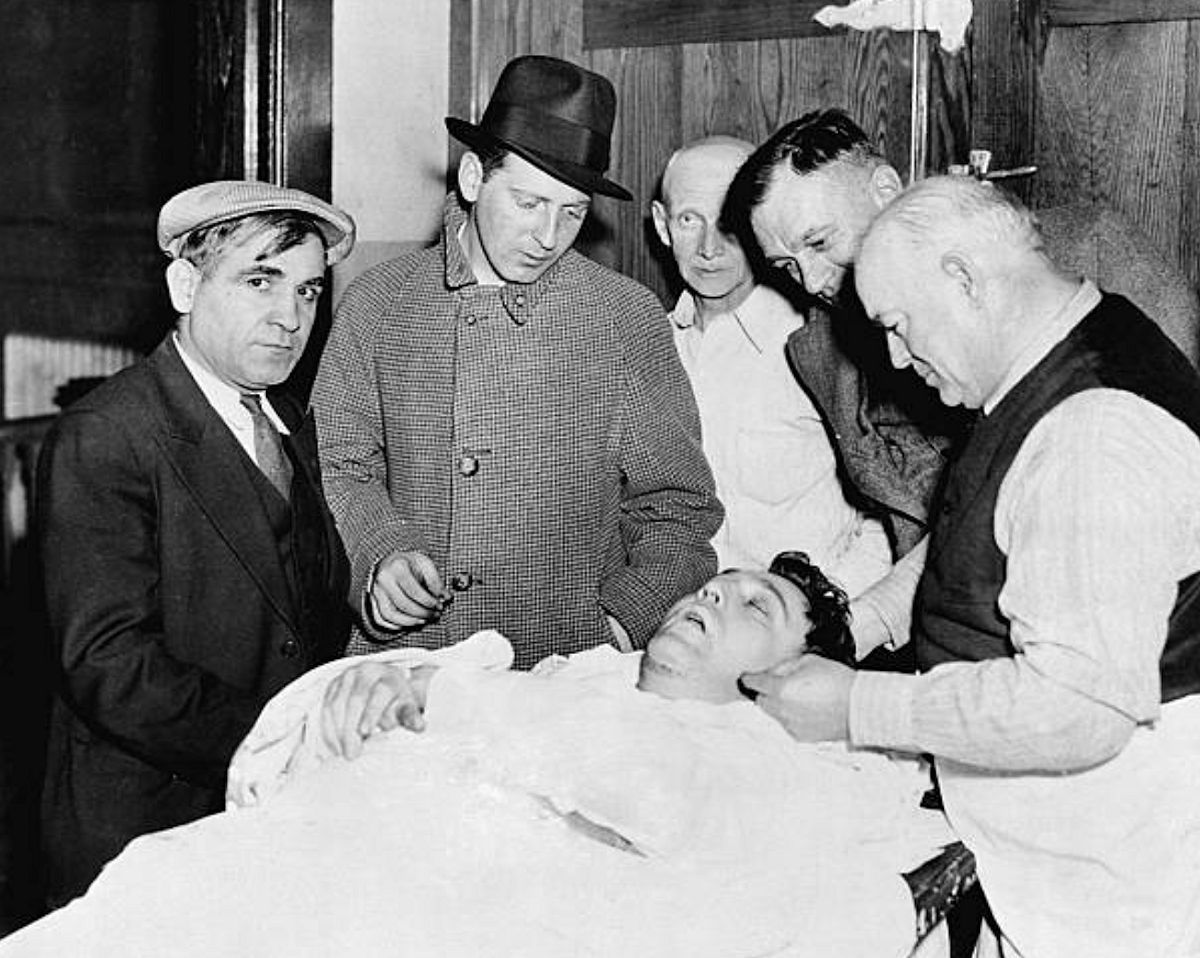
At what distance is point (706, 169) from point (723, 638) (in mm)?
1105

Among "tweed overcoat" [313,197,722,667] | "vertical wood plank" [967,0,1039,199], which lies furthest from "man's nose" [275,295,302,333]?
"vertical wood plank" [967,0,1039,199]

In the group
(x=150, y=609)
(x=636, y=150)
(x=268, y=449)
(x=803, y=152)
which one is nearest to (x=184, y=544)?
(x=150, y=609)

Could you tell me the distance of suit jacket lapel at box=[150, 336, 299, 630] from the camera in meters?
2.49

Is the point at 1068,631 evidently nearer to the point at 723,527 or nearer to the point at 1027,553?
the point at 1027,553

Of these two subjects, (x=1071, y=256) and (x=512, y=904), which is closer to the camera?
(x=512, y=904)

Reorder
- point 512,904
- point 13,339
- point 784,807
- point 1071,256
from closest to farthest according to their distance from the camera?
point 512,904 → point 784,807 → point 1071,256 → point 13,339

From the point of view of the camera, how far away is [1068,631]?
6.22 feet

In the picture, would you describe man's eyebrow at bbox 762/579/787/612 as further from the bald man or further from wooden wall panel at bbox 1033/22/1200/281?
wooden wall panel at bbox 1033/22/1200/281

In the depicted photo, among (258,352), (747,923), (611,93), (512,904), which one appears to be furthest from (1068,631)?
(611,93)

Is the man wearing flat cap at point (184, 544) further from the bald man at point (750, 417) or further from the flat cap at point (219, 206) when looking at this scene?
the bald man at point (750, 417)

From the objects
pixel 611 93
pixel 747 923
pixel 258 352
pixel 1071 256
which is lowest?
pixel 747 923

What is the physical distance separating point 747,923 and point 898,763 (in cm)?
50

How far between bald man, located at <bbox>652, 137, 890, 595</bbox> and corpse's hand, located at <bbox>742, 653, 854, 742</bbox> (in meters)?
0.98

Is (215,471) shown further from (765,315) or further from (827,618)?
(765,315)
